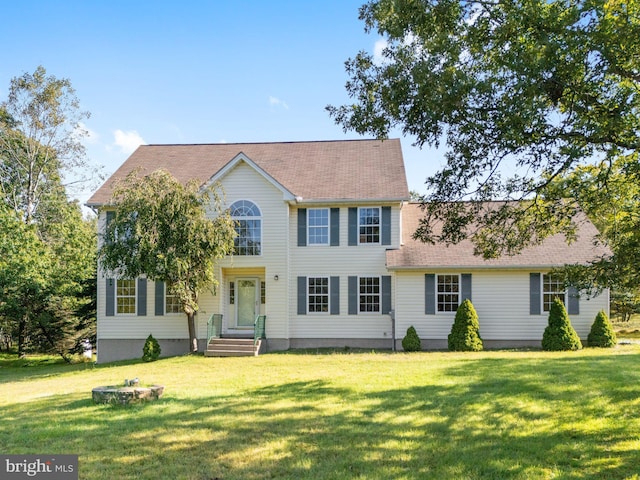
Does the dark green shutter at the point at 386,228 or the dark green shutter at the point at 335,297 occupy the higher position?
the dark green shutter at the point at 386,228

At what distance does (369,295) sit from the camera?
19250 millimetres

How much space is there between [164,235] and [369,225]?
7.33 m

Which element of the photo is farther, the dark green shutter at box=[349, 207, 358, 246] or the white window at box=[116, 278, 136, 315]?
the white window at box=[116, 278, 136, 315]

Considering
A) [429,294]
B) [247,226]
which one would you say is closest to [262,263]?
[247,226]

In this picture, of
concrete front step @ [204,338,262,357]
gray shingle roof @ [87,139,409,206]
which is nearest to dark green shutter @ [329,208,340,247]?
gray shingle roof @ [87,139,409,206]

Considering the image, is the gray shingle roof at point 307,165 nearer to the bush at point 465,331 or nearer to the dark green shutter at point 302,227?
the dark green shutter at point 302,227

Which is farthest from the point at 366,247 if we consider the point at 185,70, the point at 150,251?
the point at 185,70

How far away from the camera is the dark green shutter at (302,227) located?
19.6m

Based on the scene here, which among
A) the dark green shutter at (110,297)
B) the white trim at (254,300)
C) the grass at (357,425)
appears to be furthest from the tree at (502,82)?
the dark green shutter at (110,297)

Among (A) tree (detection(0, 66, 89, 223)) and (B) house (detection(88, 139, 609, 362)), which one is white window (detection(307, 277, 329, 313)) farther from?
(A) tree (detection(0, 66, 89, 223))

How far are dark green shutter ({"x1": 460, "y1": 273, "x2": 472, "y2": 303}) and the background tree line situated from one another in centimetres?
1674

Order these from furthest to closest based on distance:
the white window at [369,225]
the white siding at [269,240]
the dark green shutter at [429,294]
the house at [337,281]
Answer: the white window at [369,225]
the white siding at [269,240]
the dark green shutter at [429,294]
the house at [337,281]

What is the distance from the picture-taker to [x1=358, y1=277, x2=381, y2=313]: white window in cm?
1919

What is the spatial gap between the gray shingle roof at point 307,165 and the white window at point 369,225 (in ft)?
2.02
